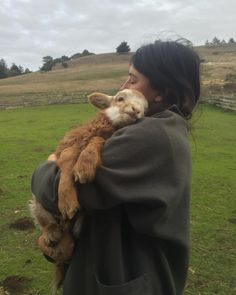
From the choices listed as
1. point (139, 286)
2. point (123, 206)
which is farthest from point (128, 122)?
point (139, 286)

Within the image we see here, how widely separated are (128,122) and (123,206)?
44 centimetres

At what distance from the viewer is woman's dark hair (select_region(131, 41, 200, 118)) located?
8.41 ft

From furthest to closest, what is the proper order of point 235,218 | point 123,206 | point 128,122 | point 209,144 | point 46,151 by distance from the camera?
point 209,144 → point 46,151 → point 235,218 → point 128,122 → point 123,206

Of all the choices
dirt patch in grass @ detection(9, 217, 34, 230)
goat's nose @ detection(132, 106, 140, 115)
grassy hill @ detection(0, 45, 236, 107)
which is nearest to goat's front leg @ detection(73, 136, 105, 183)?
goat's nose @ detection(132, 106, 140, 115)

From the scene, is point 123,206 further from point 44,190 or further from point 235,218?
point 235,218

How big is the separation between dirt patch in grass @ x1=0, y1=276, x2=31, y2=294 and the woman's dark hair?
11.9ft

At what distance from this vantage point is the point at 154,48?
2.65 metres

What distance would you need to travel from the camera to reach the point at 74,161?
2.45 m

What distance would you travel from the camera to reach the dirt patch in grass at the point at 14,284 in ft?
17.9

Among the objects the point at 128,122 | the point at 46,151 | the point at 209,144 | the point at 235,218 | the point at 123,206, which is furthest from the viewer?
the point at 209,144

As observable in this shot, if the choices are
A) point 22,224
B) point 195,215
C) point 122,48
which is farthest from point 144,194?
point 122,48

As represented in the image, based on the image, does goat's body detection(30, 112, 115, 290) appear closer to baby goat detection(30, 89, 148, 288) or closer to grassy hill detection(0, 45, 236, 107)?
baby goat detection(30, 89, 148, 288)

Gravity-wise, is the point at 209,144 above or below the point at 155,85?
below

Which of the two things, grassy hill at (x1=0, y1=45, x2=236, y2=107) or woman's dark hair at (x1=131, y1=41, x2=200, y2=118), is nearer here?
woman's dark hair at (x1=131, y1=41, x2=200, y2=118)
